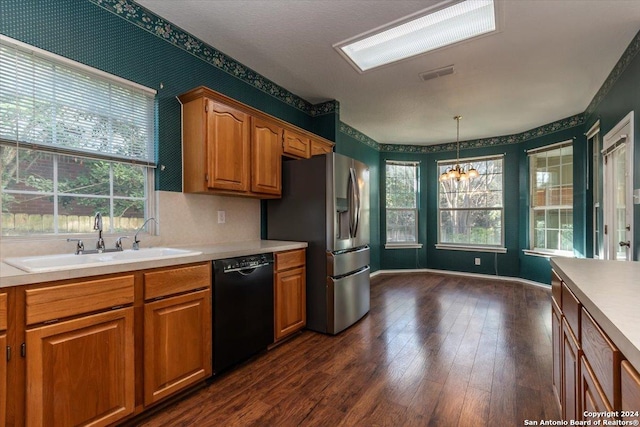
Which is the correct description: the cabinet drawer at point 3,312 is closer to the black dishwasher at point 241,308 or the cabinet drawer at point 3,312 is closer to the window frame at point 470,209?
the black dishwasher at point 241,308

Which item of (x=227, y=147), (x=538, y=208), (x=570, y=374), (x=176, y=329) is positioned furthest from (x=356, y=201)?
(x=538, y=208)

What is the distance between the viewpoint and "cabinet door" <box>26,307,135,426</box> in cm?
129

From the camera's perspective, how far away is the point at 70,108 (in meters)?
1.88

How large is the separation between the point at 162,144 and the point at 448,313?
3501 mm

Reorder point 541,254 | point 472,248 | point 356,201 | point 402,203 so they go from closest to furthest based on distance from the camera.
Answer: point 356,201
point 541,254
point 472,248
point 402,203

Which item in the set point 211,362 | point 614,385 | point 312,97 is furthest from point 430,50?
point 211,362

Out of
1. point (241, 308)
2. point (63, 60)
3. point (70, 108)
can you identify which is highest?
point (63, 60)

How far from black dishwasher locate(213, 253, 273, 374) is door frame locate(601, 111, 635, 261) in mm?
3055

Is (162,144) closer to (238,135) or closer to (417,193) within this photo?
(238,135)

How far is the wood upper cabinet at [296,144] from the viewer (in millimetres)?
3102

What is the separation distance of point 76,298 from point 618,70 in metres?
4.56

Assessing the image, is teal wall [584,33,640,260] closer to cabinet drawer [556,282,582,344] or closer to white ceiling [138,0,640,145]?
white ceiling [138,0,640,145]

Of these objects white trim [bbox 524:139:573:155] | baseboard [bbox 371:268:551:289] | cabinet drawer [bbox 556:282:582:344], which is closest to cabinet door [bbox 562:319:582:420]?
cabinet drawer [bbox 556:282:582:344]

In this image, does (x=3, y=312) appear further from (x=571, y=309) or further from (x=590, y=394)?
(x=571, y=309)
